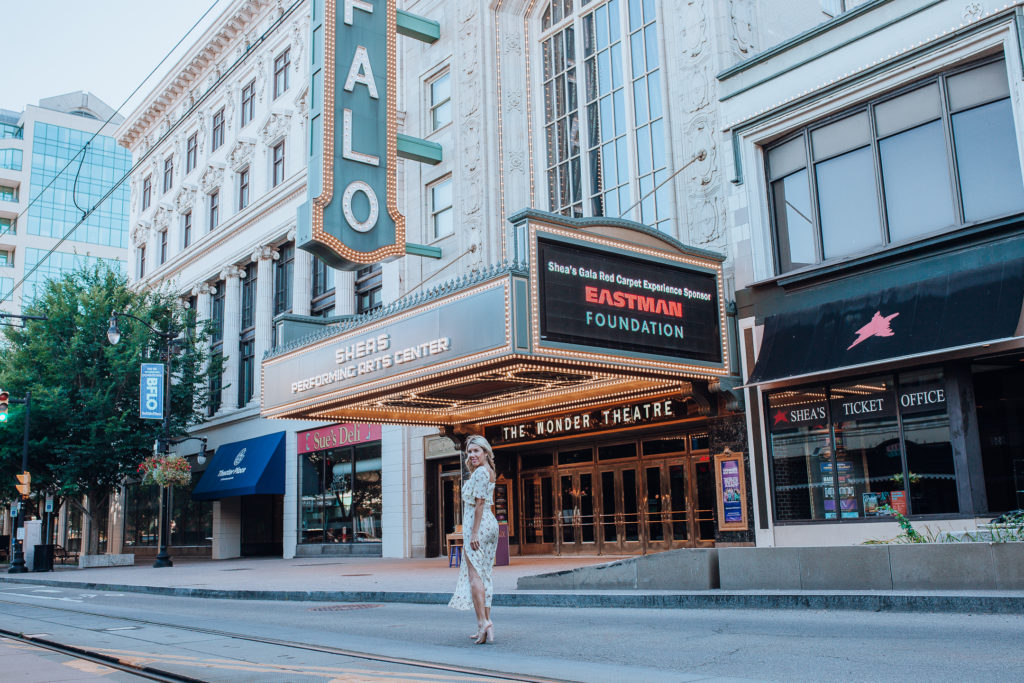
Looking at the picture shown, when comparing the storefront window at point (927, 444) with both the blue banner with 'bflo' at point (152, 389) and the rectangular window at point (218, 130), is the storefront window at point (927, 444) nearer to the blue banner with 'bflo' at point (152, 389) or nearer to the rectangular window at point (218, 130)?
the blue banner with 'bflo' at point (152, 389)

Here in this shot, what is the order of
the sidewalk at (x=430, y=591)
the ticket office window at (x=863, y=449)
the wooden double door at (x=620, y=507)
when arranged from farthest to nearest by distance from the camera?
the wooden double door at (x=620, y=507) → the ticket office window at (x=863, y=449) → the sidewalk at (x=430, y=591)

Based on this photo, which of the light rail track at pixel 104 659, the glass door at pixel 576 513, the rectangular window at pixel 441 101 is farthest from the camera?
the rectangular window at pixel 441 101

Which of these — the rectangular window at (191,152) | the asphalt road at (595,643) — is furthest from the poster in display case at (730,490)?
the rectangular window at (191,152)

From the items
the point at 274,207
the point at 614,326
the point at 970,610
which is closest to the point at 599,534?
the point at 614,326

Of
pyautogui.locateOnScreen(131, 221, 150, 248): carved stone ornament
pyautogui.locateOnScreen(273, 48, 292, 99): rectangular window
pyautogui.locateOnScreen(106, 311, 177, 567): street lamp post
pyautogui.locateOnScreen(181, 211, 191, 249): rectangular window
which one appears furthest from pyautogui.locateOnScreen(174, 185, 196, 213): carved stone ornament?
pyautogui.locateOnScreen(106, 311, 177, 567): street lamp post

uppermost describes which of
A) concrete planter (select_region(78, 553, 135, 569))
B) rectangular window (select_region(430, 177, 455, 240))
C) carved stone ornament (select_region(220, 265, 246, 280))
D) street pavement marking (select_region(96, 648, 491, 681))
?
carved stone ornament (select_region(220, 265, 246, 280))

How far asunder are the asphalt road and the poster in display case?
7467 millimetres

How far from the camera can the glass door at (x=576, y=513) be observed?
80.2ft

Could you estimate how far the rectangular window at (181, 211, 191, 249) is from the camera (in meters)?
47.1

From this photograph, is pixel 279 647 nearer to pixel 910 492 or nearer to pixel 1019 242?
pixel 910 492

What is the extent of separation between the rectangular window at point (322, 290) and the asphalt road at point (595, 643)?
2227 centimetres

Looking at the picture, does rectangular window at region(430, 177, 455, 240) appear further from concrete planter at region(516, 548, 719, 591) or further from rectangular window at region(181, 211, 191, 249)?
rectangular window at region(181, 211, 191, 249)

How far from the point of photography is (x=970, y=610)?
9.61 m

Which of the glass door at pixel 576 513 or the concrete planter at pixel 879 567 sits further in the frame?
the glass door at pixel 576 513
